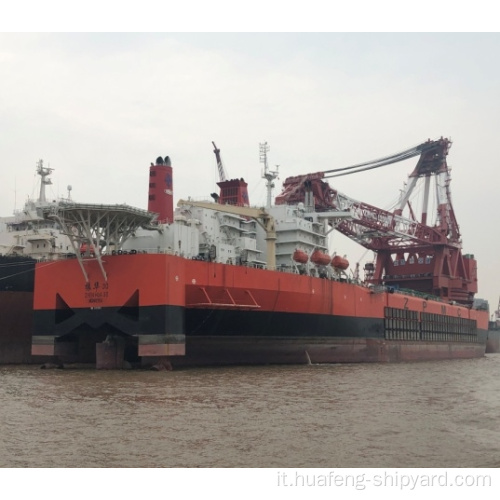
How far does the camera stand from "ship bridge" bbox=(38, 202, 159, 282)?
2592 cm

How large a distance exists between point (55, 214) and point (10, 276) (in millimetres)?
7902

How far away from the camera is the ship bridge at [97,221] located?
25.9 m

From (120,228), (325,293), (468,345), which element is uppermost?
(120,228)

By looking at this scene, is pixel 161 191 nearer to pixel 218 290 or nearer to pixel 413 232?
pixel 218 290

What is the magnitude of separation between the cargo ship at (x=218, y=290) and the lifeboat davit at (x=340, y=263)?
61 mm

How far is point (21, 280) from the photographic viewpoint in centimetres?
3253

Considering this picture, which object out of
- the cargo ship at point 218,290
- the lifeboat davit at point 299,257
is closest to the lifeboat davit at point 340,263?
the cargo ship at point 218,290

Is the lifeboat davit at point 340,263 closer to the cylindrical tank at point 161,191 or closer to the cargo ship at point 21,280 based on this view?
the cylindrical tank at point 161,191

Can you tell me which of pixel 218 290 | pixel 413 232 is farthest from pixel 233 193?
pixel 413 232

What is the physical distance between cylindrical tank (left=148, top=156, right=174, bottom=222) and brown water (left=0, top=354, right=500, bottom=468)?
32.3ft
